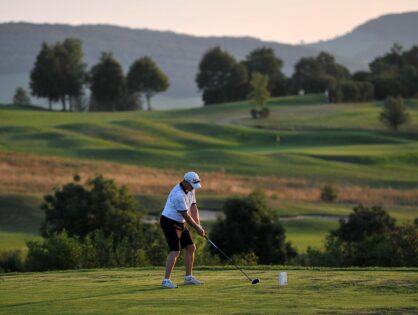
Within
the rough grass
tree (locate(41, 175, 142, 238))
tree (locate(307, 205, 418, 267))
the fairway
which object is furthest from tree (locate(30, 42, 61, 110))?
the fairway

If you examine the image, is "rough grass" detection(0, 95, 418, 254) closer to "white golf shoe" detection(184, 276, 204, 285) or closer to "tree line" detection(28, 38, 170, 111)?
"tree line" detection(28, 38, 170, 111)

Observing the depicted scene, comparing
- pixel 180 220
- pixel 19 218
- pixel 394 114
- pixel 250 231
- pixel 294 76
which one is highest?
pixel 294 76

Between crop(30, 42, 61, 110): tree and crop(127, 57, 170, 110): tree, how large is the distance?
11.0 metres

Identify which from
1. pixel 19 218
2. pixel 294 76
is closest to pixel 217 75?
pixel 294 76

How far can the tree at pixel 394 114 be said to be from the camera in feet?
349

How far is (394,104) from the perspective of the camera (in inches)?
4139

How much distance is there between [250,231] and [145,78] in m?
113

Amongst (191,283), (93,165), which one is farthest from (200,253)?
(93,165)

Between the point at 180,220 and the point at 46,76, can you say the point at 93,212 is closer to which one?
the point at 180,220

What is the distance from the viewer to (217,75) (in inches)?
6417

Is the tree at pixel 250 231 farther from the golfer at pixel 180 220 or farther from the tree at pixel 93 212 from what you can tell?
the golfer at pixel 180 220

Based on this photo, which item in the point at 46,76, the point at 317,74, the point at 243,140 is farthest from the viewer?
the point at 317,74

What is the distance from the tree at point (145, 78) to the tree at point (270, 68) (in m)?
19.9

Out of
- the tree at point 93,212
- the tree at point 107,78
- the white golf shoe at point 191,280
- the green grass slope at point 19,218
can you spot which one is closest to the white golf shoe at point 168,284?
the white golf shoe at point 191,280
